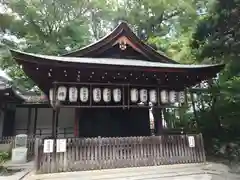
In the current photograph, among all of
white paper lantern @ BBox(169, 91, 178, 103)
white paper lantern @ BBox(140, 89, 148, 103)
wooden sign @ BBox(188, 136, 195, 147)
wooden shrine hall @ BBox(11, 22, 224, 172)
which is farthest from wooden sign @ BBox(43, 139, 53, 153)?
wooden sign @ BBox(188, 136, 195, 147)

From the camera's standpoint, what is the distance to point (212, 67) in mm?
8766

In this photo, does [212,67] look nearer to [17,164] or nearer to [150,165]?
[150,165]

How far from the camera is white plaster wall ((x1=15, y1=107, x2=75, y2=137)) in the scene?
16219mm

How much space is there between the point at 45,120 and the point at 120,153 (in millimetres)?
10402

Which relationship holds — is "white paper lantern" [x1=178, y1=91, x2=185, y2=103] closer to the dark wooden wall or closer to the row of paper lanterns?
the row of paper lanterns

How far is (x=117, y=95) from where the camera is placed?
28.7ft

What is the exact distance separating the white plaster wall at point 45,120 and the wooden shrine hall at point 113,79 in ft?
22.2

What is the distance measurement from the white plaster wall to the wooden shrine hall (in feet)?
22.2

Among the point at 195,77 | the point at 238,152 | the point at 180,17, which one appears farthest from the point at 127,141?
the point at 180,17

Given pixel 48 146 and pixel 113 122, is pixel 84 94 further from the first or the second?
pixel 113 122

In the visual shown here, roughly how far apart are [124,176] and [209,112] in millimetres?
7300

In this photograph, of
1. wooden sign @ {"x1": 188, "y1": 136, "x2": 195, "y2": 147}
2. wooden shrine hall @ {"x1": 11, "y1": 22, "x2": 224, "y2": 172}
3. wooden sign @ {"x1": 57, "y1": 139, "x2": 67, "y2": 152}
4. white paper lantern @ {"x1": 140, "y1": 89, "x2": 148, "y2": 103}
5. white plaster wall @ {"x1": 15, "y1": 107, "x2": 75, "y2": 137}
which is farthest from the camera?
white plaster wall @ {"x1": 15, "y1": 107, "x2": 75, "y2": 137}

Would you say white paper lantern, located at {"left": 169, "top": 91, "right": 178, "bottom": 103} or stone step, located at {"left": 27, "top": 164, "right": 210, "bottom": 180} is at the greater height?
white paper lantern, located at {"left": 169, "top": 91, "right": 178, "bottom": 103}

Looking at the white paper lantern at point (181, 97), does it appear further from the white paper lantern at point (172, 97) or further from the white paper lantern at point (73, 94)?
the white paper lantern at point (73, 94)
